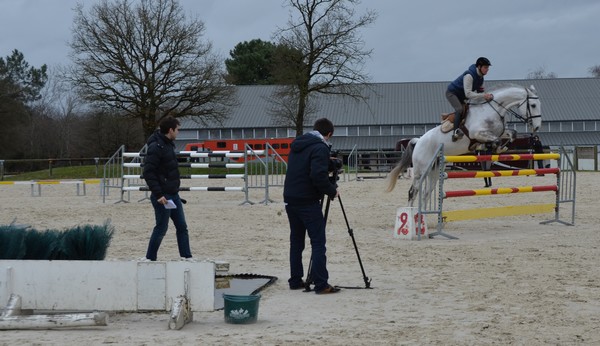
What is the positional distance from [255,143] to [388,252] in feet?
129

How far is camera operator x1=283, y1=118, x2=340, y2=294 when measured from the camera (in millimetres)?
7723

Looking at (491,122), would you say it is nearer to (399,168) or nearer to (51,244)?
(399,168)

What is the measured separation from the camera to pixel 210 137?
64.2 m

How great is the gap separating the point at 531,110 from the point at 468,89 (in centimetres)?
119

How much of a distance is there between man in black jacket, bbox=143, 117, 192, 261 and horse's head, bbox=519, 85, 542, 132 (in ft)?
23.3

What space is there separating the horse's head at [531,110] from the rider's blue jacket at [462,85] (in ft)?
2.80

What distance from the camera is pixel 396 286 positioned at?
806 centimetres

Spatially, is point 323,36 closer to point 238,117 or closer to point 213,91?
point 213,91

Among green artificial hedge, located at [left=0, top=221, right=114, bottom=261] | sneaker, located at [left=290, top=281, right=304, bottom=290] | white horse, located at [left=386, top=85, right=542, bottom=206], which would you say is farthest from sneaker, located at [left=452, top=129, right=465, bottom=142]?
green artificial hedge, located at [left=0, top=221, right=114, bottom=261]

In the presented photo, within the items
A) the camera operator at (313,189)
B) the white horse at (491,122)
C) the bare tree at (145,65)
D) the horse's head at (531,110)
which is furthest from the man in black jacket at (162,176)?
the bare tree at (145,65)

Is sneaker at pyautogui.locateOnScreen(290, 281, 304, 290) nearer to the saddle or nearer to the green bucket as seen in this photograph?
the green bucket

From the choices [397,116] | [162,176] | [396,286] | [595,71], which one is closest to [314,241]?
[396,286]

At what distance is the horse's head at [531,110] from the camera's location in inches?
541

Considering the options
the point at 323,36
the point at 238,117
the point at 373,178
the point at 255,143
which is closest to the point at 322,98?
the point at 238,117
